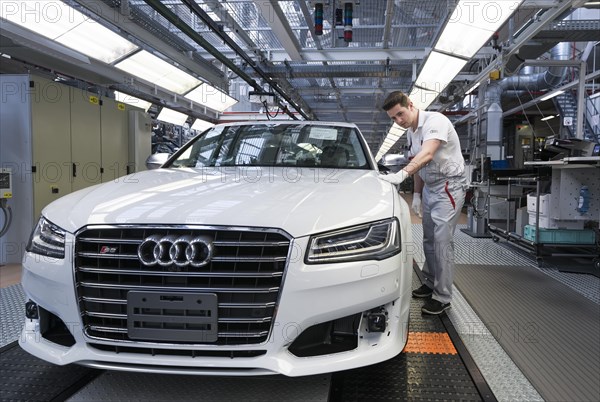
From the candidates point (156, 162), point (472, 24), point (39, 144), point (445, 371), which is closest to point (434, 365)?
point (445, 371)

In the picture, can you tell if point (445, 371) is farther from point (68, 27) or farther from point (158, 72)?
point (158, 72)

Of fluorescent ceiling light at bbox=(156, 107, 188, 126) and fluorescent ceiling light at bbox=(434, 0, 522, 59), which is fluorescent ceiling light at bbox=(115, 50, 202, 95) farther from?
fluorescent ceiling light at bbox=(434, 0, 522, 59)

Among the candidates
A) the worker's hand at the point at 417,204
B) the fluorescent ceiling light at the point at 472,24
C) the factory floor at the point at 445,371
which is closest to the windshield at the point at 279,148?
the worker's hand at the point at 417,204

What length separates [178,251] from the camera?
1.52 meters

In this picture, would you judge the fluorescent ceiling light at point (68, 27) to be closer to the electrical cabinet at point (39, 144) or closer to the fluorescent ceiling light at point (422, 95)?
the electrical cabinet at point (39, 144)

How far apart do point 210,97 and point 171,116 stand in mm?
1811

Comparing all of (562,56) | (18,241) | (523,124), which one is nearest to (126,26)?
(18,241)

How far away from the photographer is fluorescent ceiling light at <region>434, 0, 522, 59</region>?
3475 millimetres

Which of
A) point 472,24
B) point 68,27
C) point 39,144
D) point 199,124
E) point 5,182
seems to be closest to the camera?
point 472,24

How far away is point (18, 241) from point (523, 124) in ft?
47.3

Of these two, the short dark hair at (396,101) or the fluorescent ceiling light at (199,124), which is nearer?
the short dark hair at (396,101)

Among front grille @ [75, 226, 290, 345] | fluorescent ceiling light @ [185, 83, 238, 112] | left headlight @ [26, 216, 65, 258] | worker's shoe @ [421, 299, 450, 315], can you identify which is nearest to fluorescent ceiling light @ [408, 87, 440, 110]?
fluorescent ceiling light @ [185, 83, 238, 112]

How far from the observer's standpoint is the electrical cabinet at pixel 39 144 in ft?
15.3

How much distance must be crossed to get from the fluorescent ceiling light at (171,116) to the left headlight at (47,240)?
7927 mm
